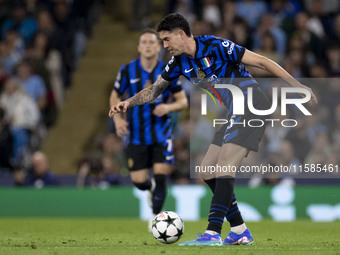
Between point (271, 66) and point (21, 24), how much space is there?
10.8 metres

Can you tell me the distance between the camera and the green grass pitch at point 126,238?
7.57 meters

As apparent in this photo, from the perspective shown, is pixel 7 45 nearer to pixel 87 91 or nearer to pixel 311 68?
pixel 87 91

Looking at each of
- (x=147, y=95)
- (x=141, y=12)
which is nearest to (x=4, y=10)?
(x=141, y=12)

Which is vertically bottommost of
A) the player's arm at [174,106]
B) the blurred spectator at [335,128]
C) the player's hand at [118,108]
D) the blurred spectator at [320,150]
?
the blurred spectator at [320,150]

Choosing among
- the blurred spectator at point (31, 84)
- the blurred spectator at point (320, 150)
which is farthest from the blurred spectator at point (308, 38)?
the blurred spectator at point (31, 84)

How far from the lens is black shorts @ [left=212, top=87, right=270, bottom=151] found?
7.82 metres

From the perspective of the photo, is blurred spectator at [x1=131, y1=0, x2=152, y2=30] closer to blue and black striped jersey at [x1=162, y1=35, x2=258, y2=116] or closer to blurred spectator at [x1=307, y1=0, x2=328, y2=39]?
blurred spectator at [x1=307, y1=0, x2=328, y2=39]

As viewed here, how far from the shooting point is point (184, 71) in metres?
8.06

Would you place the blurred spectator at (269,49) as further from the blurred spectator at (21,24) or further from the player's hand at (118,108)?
the player's hand at (118,108)

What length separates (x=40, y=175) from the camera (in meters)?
14.3

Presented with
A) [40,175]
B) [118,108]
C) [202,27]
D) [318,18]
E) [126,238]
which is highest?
[318,18]

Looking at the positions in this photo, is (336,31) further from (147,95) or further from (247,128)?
(247,128)

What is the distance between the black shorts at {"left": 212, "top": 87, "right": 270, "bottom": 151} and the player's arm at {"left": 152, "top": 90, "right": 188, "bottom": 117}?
2.41 metres

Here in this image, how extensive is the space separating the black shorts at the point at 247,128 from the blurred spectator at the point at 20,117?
7.91 metres
